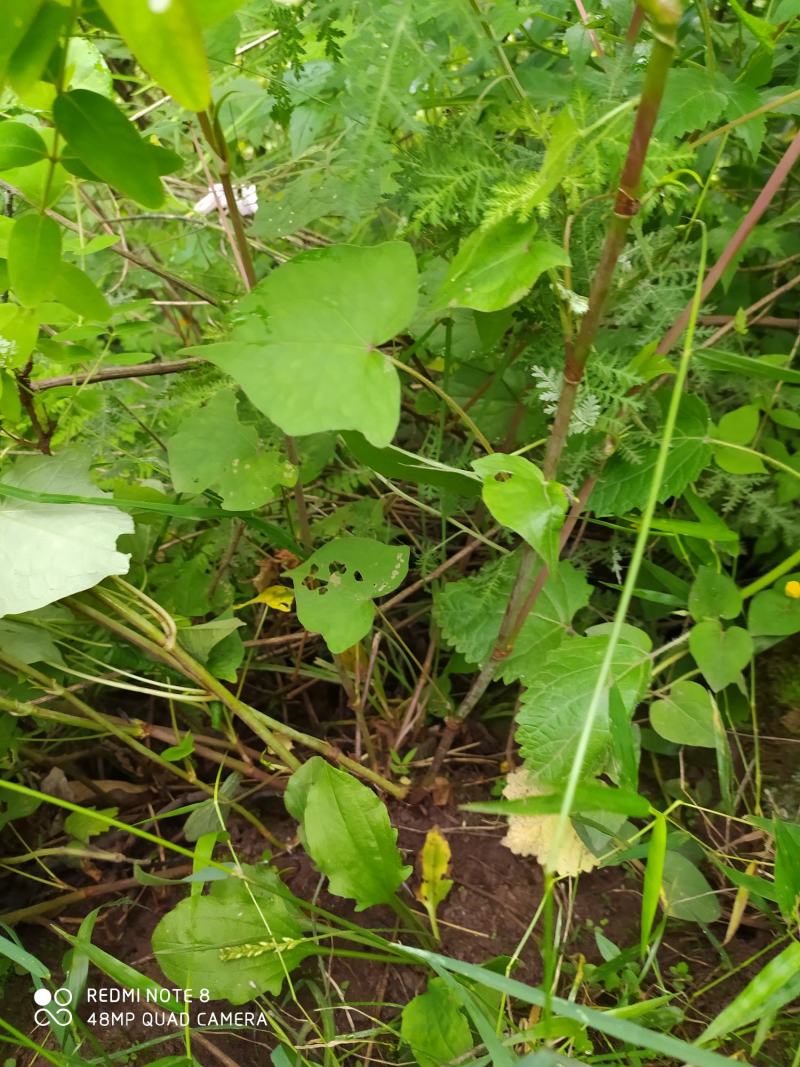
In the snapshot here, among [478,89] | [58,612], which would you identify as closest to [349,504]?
Answer: [58,612]

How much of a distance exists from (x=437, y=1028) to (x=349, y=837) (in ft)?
0.53

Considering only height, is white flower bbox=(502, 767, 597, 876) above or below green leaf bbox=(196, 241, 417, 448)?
below

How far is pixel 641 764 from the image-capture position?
80 cm

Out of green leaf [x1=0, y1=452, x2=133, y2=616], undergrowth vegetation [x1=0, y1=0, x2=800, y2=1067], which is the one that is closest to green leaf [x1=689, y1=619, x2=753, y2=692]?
undergrowth vegetation [x1=0, y1=0, x2=800, y2=1067]

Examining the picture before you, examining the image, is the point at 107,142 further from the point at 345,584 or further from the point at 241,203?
the point at 241,203

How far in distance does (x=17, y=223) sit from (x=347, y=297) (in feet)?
0.78

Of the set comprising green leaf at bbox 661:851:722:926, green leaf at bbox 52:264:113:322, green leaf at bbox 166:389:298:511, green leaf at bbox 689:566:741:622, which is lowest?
green leaf at bbox 661:851:722:926

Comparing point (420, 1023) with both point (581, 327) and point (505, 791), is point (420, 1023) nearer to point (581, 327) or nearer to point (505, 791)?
point (505, 791)

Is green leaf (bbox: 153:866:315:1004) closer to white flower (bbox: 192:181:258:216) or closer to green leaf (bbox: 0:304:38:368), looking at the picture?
green leaf (bbox: 0:304:38:368)

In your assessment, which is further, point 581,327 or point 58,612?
point 58,612

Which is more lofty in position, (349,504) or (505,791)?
(349,504)

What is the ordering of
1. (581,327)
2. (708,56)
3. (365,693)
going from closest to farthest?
1. (581,327)
2. (708,56)
3. (365,693)

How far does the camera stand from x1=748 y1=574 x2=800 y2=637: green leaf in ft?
→ 2.34

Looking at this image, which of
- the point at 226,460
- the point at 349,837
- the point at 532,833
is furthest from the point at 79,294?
the point at 532,833
